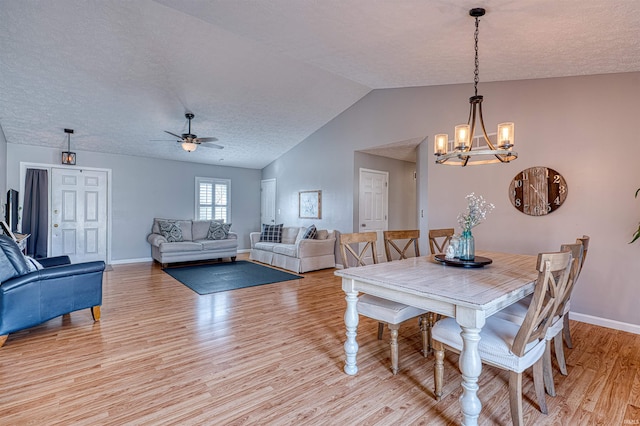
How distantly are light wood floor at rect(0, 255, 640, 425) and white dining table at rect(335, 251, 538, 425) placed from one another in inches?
12.8

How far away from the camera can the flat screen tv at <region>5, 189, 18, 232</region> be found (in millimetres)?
4727

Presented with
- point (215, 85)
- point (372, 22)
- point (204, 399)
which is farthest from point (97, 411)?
point (215, 85)

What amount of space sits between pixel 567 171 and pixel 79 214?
8452 mm

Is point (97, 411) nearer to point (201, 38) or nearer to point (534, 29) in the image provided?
point (201, 38)

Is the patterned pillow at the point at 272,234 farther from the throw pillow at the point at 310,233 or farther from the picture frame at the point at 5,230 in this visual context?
the picture frame at the point at 5,230

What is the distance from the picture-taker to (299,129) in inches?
258

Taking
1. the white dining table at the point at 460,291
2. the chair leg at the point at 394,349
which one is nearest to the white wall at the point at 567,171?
the white dining table at the point at 460,291

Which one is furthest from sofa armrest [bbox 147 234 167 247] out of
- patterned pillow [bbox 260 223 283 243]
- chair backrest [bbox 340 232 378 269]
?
chair backrest [bbox 340 232 378 269]

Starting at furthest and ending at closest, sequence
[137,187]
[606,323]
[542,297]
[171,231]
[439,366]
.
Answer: [137,187] → [171,231] → [606,323] → [439,366] → [542,297]

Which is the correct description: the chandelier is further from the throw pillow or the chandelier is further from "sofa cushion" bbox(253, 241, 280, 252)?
"sofa cushion" bbox(253, 241, 280, 252)

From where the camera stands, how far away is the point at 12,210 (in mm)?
4914

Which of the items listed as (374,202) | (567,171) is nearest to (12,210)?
(374,202)

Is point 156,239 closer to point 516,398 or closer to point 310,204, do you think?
point 310,204

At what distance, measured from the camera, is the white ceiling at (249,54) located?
8.30ft
